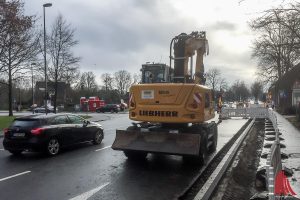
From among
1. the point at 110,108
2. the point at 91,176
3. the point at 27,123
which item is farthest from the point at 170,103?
the point at 110,108

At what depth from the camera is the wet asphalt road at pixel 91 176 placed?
8.18 meters

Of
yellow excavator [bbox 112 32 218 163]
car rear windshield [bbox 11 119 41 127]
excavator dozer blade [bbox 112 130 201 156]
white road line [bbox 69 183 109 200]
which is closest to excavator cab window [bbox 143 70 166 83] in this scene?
yellow excavator [bbox 112 32 218 163]

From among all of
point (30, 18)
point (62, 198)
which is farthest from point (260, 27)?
point (30, 18)

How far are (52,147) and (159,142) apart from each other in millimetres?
4150

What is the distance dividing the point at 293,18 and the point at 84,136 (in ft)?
35.1

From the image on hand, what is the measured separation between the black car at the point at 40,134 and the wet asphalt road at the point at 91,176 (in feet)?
1.14

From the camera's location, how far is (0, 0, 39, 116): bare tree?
27220 millimetres

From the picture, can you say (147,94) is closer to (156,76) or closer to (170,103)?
(170,103)

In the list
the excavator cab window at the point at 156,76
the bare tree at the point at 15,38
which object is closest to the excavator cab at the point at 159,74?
the excavator cab window at the point at 156,76

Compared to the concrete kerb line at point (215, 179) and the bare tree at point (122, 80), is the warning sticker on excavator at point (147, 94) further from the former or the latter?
the bare tree at point (122, 80)

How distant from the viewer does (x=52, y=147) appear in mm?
13438

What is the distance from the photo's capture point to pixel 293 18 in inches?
730

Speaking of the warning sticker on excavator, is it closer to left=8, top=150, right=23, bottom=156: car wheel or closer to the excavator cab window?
the excavator cab window

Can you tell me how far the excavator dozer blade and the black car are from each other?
276 cm
